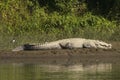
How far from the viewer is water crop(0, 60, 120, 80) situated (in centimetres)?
1465

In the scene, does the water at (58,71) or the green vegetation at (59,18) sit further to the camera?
the green vegetation at (59,18)

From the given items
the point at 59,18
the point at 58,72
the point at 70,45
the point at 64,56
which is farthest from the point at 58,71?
the point at 59,18

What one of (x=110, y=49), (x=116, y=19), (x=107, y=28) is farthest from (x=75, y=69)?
(x=116, y=19)

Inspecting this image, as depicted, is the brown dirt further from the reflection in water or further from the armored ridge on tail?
the reflection in water

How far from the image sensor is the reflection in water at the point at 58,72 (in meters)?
14.6

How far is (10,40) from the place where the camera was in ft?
71.4

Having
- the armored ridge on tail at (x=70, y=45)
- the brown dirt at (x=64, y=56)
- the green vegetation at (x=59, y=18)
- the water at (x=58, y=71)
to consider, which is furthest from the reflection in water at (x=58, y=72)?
the green vegetation at (x=59, y=18)

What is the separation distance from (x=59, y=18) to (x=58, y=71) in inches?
388

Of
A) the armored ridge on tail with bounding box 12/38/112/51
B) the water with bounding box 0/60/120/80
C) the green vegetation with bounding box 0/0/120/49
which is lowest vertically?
the water with bounding box 0/60/120/80

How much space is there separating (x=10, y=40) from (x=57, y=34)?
9.34ft

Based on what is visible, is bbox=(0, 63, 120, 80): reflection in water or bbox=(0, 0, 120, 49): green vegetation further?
bbox=(0, 0, 120, 49): green vegetation

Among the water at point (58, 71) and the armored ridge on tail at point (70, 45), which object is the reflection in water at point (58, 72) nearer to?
the water at point (58, 71)

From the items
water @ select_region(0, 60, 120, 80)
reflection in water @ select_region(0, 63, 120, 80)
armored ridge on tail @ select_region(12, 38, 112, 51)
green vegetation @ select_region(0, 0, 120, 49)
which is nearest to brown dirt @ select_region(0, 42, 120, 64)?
armored ridge on tail @ select_region(12, 38, 112, 51)

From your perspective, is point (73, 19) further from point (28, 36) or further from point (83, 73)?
point (83, 73)
